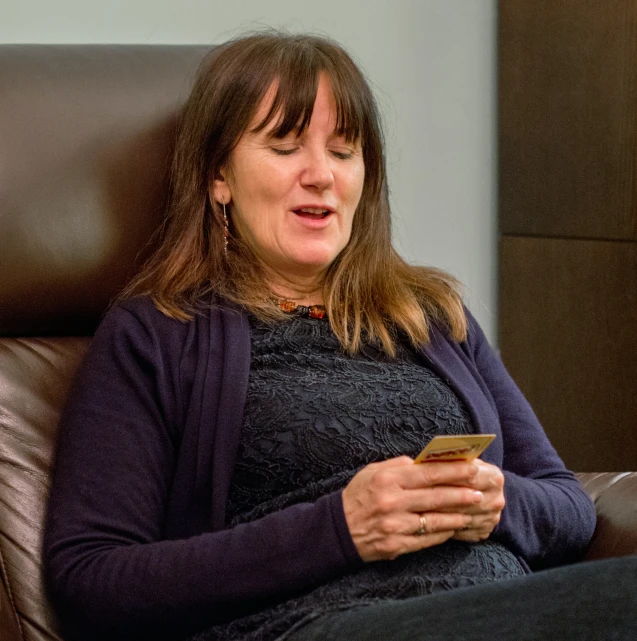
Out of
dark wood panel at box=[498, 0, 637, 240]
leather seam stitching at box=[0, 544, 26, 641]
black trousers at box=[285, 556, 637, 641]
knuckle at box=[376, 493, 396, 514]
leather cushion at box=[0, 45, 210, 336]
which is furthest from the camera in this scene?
dark wood panel at box=[498, 0, 637, 240]

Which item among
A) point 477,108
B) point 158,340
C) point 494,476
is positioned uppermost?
point 477,108

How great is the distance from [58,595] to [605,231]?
1.22 meters

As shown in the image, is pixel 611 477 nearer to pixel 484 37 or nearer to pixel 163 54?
pixel 163 54

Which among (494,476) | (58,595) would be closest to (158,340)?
(58,595)

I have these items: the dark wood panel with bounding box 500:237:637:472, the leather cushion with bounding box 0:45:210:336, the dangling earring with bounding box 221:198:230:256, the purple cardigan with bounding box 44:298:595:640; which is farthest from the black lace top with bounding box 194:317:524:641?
the dark wood panel with bounding box 500:237:637:472

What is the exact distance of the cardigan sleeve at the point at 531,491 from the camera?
1284mm

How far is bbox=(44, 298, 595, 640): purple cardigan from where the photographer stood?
3.66 feet

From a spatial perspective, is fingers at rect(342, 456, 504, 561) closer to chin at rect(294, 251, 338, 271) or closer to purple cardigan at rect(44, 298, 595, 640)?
purple cardigan at rect(44, 298, 595, 640)

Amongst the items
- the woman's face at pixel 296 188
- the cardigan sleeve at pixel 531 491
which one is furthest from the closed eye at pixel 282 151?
the cardigan sleeve at pixel 531 491

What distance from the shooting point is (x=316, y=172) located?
1.37m

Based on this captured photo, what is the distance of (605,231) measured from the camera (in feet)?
6.43

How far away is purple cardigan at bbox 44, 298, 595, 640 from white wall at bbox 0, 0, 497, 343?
0.75 meters

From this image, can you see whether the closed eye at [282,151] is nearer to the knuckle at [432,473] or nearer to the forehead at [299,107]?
the forehead at [299,107]

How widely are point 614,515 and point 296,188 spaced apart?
1.97ft
